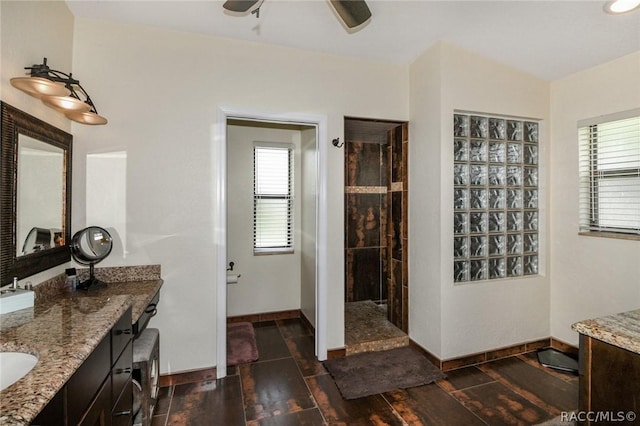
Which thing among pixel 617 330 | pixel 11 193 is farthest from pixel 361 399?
pixel 11 193

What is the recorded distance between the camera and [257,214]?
378 cm

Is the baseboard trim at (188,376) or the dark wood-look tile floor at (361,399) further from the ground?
the baseboard trim at (188,376)

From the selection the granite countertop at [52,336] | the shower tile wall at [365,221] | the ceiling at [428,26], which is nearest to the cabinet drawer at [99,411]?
the granite countertop at [52,336]

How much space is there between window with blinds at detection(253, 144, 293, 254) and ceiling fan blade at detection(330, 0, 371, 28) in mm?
2215

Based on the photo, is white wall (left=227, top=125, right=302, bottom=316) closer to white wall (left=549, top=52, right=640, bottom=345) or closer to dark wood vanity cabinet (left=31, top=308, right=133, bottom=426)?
dark wood vanity cabinet (left=31, top=308, right=133, bottom=426)

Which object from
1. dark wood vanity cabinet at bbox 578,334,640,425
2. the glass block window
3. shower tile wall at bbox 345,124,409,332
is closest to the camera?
dark wood vanity cabinet at bbox 578,334,640,425

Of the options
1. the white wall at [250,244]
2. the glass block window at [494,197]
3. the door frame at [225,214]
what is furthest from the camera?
the white wall at [250,244]

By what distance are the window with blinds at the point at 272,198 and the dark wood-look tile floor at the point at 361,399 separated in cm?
147

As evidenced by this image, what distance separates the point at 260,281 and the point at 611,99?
150 inches

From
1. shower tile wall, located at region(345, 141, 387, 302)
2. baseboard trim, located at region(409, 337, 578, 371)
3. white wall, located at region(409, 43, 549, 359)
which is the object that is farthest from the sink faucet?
shower tile wall, located at region(345, 141, 387, 302)

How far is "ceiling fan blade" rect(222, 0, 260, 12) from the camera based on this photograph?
1.58 meters

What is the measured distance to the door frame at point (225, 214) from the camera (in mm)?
2498

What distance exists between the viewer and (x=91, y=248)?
2039mm

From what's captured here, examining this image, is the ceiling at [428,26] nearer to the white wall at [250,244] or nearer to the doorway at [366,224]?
the doorway at [366,224]
